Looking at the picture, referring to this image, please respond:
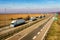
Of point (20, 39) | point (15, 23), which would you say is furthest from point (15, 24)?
point (20, 39)

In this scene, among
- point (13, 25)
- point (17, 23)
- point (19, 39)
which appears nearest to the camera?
point (19, 39)

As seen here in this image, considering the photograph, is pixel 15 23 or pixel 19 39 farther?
pixel 15 23

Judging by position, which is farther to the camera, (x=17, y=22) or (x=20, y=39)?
(x=17, y=22)

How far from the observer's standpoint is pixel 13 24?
4859 centimetres

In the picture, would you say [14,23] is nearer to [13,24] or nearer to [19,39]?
[13,24]

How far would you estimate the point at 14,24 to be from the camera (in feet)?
160

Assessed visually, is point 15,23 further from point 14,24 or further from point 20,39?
point 20,39

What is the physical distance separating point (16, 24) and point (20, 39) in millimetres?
28510

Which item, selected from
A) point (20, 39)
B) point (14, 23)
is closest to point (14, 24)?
point (14, 23)

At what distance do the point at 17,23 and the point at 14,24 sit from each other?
3085 millimetres

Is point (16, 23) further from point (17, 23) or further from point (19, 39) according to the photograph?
point (19, 39)

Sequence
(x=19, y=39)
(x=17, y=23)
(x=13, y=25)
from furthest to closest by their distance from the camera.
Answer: (x=17, y=23), (x=13, y=25), (x=19, y=39)

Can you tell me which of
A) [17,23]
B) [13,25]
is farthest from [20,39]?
[17,23]

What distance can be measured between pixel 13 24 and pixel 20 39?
87.2 ft
